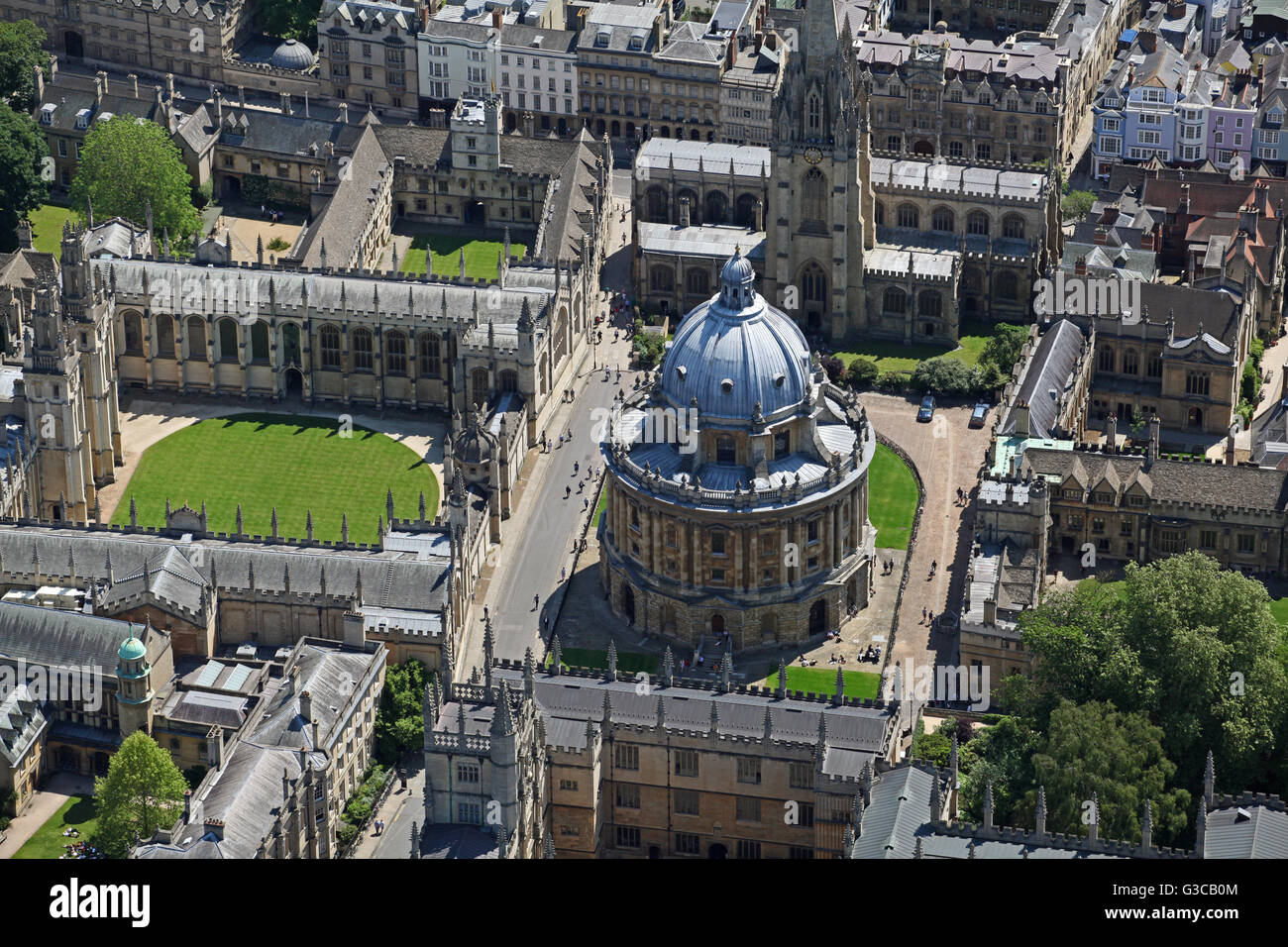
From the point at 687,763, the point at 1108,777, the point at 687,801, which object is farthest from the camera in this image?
the point at 687,801

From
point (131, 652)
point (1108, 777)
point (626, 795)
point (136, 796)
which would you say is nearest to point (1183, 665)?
point (1108, 777)

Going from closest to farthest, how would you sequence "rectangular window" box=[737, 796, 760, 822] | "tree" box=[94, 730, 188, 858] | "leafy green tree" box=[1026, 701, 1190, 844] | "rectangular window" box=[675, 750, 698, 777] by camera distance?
"leafy green tree" box=[1026, 701, 1190, 844], "tree" box=[94, 730, 188, 858], "rectangular window" box=[675, 750, 698, 777], "rectangular window" box=[737, 796, 760, 822]

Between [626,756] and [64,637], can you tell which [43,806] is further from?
[626,756]

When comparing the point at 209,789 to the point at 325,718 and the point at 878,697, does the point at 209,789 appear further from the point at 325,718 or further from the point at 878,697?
the point at 878,697

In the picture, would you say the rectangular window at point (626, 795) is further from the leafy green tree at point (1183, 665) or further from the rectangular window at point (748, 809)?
the leafy green tree at point (1183, 665)

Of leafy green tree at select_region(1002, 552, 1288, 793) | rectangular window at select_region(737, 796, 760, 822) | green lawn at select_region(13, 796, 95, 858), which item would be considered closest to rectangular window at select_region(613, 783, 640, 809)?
rectangular window at select_region(737, 796, 760, 822)

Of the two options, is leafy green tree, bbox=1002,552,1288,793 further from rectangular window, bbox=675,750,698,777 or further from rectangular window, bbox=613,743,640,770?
rectangular window, bbox=613,743,640,770
